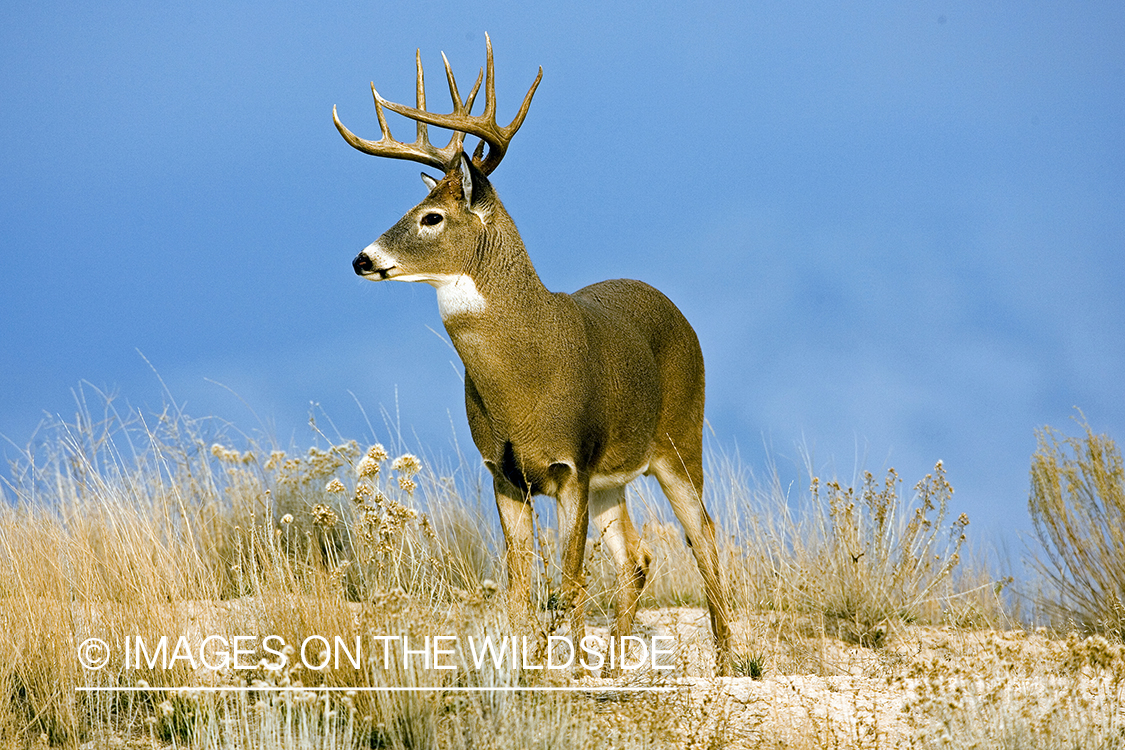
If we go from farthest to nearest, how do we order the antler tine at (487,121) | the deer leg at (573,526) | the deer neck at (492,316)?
the antler tine at (487,121) < the deer neck at (492,316) < the deer leg at (573,526)

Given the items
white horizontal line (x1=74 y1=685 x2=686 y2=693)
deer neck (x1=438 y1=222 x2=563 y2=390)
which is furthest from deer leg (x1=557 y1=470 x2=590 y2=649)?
white horizontal line (x1=74 y1=685 x2=686 y2=693)

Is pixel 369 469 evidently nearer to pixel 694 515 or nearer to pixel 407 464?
pixel 407 464

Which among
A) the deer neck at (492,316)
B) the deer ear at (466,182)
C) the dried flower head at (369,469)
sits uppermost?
the deer ear at (466,182)

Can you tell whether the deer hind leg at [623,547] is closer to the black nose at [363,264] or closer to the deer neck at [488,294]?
the deer neck at [488,294]

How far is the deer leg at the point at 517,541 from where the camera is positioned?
601 cm

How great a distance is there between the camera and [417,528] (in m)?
9.55

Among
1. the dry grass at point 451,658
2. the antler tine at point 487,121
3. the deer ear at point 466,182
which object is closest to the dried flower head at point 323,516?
the dry grass at point 451,658

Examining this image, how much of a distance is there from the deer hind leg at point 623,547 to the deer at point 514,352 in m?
0.04

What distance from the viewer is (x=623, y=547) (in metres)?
7.87

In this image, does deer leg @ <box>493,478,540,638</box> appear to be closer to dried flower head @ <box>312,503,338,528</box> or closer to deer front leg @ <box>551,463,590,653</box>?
deer front leg @ <box>551,463,590,653</box>

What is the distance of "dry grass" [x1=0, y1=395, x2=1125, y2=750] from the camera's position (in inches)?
194

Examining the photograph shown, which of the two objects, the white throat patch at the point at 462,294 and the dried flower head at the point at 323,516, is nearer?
the dried flower head at the point at 323,516

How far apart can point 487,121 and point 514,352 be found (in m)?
1.48

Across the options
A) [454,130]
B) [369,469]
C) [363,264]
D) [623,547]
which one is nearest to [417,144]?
[454,130]
